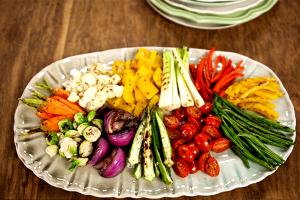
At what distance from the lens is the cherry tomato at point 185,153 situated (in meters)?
1.77

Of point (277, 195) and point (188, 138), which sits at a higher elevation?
point (188, 138)

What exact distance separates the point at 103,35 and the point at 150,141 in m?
0.99

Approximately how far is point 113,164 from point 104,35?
108 cm

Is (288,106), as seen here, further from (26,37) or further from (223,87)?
(26,37)

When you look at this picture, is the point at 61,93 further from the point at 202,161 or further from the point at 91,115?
the point at 202,161

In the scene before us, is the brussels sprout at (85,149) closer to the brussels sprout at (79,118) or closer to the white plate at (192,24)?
the brussels sprout at (79,118)

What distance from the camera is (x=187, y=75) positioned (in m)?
2.13

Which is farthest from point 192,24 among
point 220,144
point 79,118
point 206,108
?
point 79,118

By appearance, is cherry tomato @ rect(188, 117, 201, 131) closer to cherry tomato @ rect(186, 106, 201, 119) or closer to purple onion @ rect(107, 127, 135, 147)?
cherry tomato @ rect(186, 106, 201, 119)

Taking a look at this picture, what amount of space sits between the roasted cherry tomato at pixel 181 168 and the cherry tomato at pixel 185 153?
0.02m

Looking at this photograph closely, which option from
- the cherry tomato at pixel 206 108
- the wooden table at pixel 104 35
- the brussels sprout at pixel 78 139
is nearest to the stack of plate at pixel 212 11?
the wooden table at pixel 104 35

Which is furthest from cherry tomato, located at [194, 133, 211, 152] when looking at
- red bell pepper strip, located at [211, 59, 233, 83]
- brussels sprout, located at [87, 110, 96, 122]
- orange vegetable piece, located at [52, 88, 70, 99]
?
orange vegetable piece, located at [52, 88, 70, 99]

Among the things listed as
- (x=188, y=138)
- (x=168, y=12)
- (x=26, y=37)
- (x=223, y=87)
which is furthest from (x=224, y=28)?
(x=26, y=37)

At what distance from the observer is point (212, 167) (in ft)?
5.76
